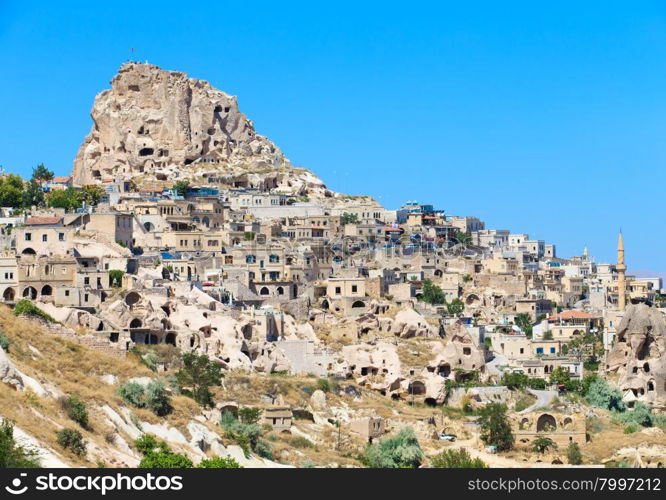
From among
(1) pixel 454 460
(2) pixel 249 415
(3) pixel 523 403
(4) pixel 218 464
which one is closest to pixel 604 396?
(3) pixel 523 403

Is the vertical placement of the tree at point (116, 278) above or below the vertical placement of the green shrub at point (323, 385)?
above

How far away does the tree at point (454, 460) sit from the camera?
184 ft

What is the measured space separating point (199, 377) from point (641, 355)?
27.9 metres

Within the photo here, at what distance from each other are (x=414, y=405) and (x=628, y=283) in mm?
44670

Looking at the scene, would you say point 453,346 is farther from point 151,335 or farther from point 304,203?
point 304,203

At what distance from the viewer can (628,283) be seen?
10981 cm

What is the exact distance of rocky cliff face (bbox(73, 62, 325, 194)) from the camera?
122 metres

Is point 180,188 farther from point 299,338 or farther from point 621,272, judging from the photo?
point 299,338

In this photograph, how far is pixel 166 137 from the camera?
124938mm

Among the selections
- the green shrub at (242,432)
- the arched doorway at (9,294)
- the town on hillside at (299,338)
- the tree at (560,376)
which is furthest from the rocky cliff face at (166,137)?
the green shrub at (242,432)

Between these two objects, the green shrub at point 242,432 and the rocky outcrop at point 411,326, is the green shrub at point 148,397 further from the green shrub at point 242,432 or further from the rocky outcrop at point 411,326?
the rocky outcrop at point 411,326

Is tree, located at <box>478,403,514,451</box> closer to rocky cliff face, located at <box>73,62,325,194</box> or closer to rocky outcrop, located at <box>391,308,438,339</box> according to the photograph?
rocky outcrop, located at <box>391,308,438,339</box>

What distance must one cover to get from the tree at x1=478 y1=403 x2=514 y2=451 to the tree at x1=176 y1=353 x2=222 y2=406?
34.7 feet

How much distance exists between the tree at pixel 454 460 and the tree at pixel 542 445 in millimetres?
4545
